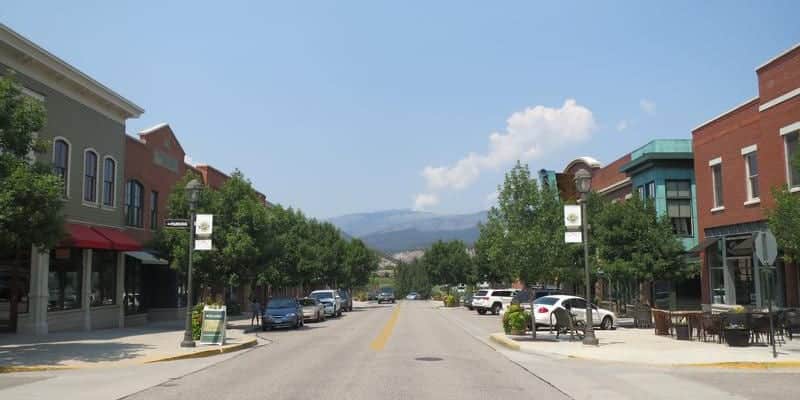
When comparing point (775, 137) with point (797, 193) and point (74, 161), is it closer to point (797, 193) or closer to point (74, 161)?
point (797, 193)

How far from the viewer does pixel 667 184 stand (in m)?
35.1

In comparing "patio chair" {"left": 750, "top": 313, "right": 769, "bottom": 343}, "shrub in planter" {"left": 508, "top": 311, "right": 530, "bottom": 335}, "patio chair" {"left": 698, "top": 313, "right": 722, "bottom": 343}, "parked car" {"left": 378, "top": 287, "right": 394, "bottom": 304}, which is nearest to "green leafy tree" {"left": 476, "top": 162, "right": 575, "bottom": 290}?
"shrub in planter" {"left": 508, "top": 311, "right": 530, "bottom": 335}

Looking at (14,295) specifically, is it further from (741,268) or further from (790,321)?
(741,268)

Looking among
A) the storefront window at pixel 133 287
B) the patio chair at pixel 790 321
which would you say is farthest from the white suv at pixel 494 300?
the patio chair at pixel 790 321

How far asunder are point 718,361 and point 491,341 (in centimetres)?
863

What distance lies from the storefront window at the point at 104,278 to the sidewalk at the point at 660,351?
16.5 meters

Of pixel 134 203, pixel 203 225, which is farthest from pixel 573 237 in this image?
pixel 134 203

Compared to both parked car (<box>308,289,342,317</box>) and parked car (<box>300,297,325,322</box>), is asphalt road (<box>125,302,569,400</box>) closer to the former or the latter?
parked car (<box>300,297,325,322</box>)

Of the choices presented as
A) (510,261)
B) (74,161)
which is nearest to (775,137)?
(510,261)

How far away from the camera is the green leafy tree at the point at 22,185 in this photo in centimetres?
1606

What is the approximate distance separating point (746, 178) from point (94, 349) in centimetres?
2421

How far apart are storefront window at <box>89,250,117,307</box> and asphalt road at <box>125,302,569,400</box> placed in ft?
35.3

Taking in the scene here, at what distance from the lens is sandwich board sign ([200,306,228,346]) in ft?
66.3

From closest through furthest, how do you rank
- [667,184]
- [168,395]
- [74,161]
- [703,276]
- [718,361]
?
[168,395] < [718,361] < [74,161] < [703,276] < [667,184]
